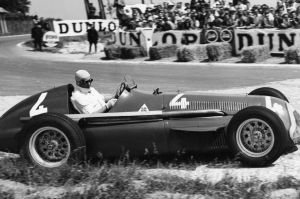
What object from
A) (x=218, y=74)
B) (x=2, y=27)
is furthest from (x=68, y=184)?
(x=2, y=27)

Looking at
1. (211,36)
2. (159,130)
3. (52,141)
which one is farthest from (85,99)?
(211,36)

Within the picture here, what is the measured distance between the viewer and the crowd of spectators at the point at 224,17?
2312 centimetres

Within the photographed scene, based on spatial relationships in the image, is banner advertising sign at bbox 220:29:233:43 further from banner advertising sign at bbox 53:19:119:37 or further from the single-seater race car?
the single-seater race car

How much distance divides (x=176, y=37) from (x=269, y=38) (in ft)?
16.5

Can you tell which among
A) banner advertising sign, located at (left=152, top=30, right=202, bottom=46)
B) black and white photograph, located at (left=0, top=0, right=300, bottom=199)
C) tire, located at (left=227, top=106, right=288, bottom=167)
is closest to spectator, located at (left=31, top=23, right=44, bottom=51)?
banner advertising sign, located at (left=152, top=30, right=202, bottom=46)

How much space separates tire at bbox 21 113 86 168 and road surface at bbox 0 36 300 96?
8831 mm

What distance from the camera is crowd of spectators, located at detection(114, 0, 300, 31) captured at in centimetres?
2312

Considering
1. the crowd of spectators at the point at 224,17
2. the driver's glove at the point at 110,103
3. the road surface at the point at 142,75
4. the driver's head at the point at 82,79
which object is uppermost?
the driver's head at the point at 82,79

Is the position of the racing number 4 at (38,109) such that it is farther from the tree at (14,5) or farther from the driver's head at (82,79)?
the tree at (14,5)

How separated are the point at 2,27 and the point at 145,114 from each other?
6557cm

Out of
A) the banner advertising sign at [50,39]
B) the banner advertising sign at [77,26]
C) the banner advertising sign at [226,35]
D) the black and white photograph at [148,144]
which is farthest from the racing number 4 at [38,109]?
the banner advertising sign at [77,26]

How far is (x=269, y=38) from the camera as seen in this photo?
74.9 feet

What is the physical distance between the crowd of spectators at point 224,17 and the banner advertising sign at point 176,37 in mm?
390

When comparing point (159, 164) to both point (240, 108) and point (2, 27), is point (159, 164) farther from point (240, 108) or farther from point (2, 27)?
point (2, 27)
